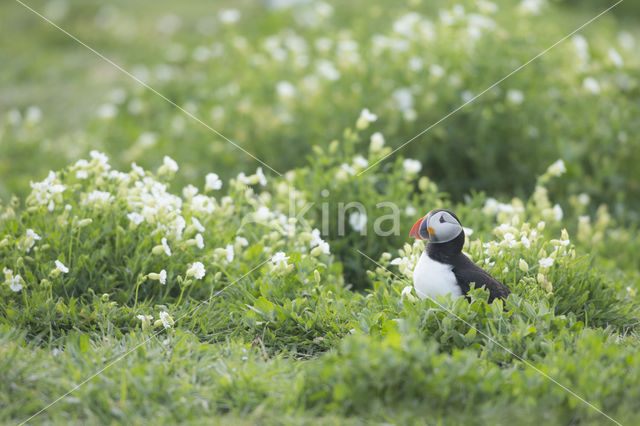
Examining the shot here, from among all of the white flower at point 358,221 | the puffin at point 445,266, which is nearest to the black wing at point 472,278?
the puffin at point 445,266

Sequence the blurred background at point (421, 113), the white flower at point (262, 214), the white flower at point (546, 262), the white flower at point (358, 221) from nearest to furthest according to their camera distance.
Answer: the white flower at point (546, 262) → the white flower at point (262, 214) → the white flower at point (358, 221) → the blurred background at point (421, 113)

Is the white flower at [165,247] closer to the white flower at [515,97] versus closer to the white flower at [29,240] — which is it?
the white flower at [29,240]

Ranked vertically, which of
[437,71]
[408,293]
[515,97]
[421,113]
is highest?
[437,71]

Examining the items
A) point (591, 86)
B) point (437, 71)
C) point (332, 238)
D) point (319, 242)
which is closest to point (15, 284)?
point (319, 242)

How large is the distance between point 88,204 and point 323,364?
173cm

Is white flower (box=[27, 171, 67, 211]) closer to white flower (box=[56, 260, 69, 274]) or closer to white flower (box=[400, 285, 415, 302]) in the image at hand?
white flower (box=[56, 260, 69, 274])

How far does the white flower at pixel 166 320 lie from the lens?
296 cm

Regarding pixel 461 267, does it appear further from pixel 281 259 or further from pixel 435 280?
pixel 281 259

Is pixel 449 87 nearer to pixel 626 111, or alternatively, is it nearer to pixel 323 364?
pixel 626 111

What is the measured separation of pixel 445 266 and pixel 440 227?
0.60ft

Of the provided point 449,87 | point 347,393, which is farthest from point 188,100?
point 347,393

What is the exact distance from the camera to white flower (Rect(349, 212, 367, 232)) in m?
3.84

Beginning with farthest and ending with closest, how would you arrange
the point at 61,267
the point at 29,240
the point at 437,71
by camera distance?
the point at 437,71 → the point at 29,240 → the point at 61,267

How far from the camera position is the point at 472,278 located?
2816 millimetres
